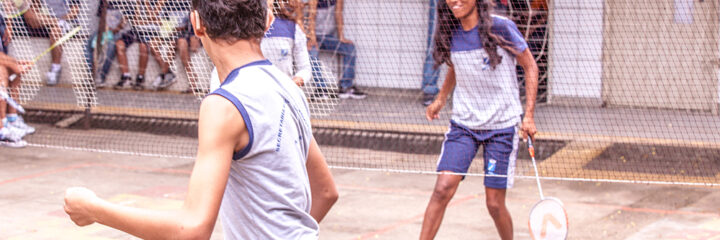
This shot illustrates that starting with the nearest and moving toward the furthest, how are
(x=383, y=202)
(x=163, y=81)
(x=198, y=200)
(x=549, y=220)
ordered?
1. (x=198, y=200)
2. (x=549, y=220)
3. (x=383, y=202)
4. (x=163, y=81)

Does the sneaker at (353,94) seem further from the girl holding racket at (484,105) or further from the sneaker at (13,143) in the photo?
the girl holding racket at (484,105)

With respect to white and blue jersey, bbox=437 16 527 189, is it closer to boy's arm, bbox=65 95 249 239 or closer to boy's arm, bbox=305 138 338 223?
boy's arm, bbox=305 138 338 223

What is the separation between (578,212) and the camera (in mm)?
7012

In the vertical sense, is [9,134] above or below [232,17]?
below

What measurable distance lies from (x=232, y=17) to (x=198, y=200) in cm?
51

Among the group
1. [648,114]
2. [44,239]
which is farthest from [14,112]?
[648,114]

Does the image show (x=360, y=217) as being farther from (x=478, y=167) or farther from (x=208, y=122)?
(x=208, y=122)

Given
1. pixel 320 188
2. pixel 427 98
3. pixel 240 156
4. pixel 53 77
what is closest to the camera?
pixel 240 156

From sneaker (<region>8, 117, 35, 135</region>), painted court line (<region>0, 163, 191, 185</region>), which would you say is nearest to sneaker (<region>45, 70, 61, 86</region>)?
sneaker (<region>8, 117, 35, 135</region>)

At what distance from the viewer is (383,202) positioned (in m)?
7.42

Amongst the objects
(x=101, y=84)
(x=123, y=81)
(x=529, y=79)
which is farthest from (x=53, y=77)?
(x=529, y=79)

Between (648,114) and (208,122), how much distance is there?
8.71m

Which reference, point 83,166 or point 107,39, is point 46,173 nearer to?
point 83,166

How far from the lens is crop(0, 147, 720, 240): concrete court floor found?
6.39 metres
